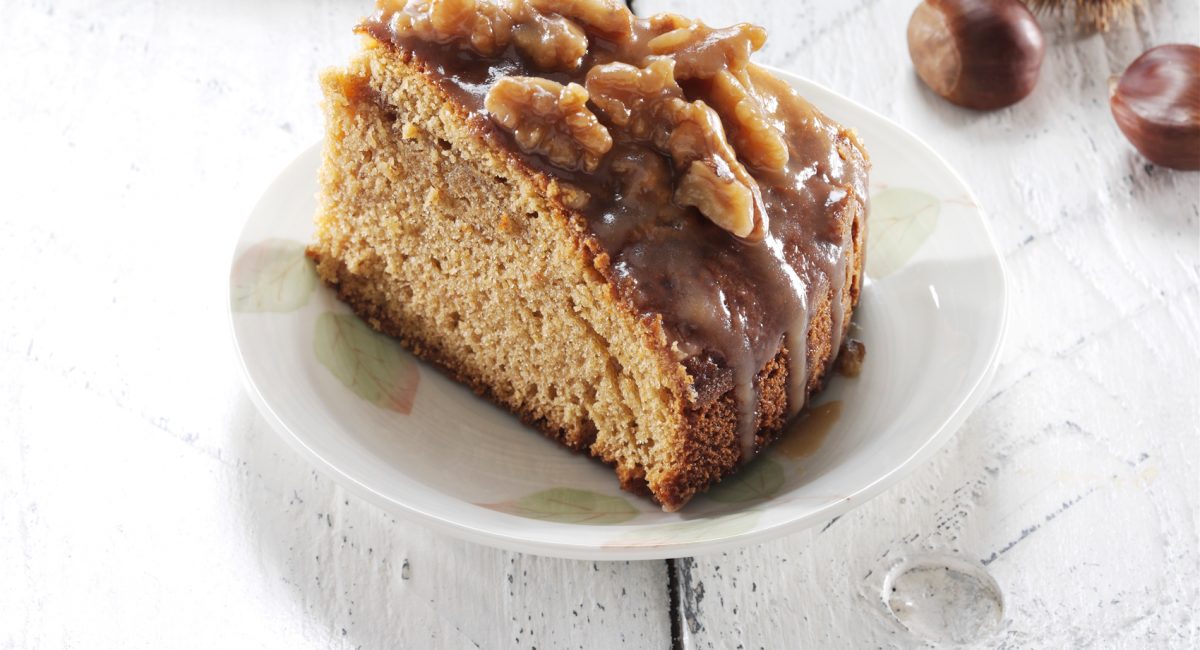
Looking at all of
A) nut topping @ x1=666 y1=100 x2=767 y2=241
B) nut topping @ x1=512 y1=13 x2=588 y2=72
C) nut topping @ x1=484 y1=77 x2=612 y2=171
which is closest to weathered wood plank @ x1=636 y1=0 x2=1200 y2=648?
nut topping @ x1=666 y1=100 x2=767 y2=241

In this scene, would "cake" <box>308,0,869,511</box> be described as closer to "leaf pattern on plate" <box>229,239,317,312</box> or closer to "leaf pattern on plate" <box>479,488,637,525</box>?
"leaf pattern on plate" <box>479,488,637,525</box>

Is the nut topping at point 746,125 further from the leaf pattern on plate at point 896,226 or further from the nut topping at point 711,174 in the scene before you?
the leaf pattern on plate at point 896,226

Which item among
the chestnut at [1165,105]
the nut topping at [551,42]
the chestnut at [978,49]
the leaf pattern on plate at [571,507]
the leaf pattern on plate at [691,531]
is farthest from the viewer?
the chestnut at [978,49]

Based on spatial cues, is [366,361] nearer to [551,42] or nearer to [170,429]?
[170,429]

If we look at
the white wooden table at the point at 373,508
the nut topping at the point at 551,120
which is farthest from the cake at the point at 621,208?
the white wooden table at the point at 373,508

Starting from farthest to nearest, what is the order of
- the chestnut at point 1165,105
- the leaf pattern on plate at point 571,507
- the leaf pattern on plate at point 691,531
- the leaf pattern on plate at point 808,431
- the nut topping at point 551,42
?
the chestnut at point 1165,105, the leaf pattern on plate at point 808,431, the leaf pattern on plate at point 571,507, the nut topping at point 551,42, the leaf pattern on plate at point 691,531

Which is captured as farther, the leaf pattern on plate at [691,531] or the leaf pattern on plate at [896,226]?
the leaf pattern on plate at [896,226]

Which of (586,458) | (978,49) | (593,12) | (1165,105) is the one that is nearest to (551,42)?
(593,12)
